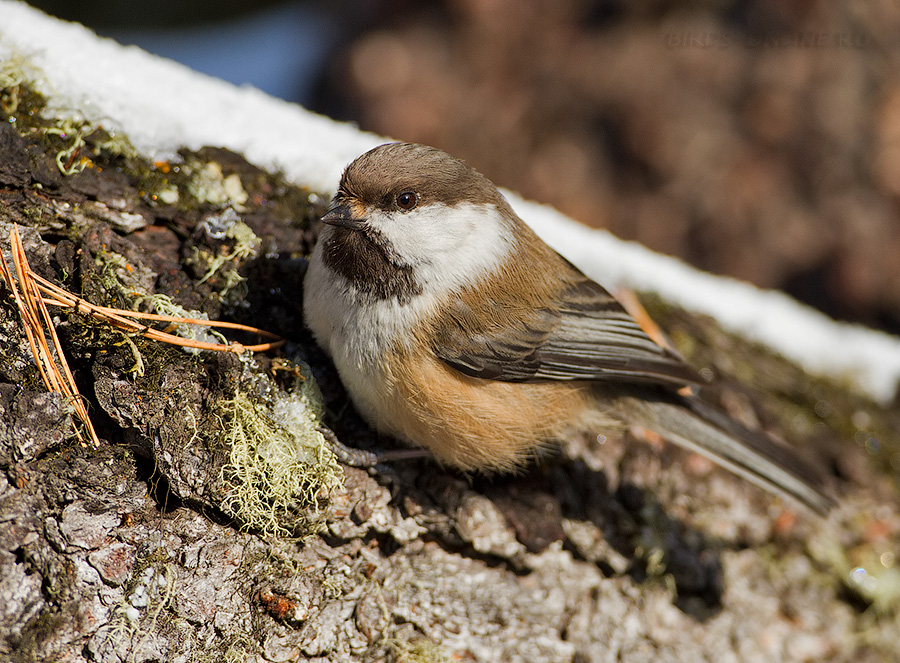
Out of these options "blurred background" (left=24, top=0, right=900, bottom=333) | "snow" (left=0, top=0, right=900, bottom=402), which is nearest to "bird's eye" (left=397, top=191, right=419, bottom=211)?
"snow" (left=0, top=0, right=900, bottom=402)

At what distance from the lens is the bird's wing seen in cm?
224

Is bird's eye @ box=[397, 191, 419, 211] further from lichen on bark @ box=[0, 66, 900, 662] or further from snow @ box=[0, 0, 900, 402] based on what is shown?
snow @ box=[0, 0, 900, 402]

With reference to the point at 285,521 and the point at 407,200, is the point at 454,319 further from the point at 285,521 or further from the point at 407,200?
the point at 285,521

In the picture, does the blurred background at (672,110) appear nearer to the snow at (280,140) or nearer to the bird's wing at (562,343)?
the snow at (280,140)

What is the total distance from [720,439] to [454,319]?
124 cm

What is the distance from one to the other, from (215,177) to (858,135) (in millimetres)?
5268

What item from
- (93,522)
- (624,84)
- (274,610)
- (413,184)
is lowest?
(274,610)

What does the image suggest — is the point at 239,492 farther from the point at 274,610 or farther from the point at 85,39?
the point at 85,39

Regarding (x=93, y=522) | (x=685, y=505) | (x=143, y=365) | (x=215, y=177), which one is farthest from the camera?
(x=685, y=505)

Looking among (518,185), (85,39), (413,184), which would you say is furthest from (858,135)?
(85,39)

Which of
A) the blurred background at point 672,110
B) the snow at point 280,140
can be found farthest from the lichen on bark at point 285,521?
the blurred background at point 672,110

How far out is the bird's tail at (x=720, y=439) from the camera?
8.87ft

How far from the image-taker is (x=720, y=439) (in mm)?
2711

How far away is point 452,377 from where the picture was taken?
2238 millimetres
